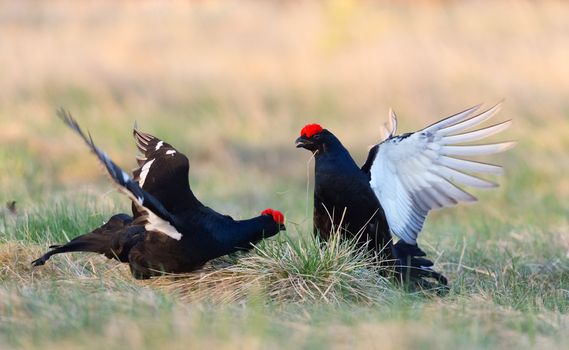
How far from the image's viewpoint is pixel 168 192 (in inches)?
173

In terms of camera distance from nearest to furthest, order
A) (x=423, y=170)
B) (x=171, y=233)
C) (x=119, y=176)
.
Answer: (x=119, y=176), (x=171, y=233), (x=423, y=170)

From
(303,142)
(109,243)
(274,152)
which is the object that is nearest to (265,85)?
(274,152)

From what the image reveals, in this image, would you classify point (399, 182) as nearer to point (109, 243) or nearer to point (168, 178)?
point (168, 178)

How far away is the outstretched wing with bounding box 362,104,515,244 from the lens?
4.54 m

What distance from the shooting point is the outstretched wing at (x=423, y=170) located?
4535 millimetres

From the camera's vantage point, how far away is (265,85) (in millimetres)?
11219

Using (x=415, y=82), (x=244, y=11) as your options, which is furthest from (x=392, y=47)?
(x=244, y=11)

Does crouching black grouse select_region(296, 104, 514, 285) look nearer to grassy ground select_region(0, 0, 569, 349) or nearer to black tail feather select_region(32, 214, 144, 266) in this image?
grassy ground select_region(0, 0, 569, 349)

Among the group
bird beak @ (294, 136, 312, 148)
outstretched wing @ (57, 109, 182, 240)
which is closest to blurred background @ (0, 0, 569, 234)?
bird beak @ (294, 136, 312, 148)

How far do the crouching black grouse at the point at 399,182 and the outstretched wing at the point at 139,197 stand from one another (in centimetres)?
73

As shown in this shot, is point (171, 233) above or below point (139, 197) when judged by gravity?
below

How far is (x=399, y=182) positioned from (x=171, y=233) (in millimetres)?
1196

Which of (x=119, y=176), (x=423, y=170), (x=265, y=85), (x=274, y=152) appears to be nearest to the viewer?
(x=119, y=176)

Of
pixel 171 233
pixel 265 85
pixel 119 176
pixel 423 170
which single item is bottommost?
pixel 171 233
